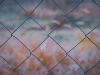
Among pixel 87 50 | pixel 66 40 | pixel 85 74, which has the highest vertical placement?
pixel 66 40

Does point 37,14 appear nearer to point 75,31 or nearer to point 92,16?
point 75,31

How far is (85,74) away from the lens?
28.1 inches

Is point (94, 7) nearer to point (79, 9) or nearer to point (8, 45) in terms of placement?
point (79, 9)

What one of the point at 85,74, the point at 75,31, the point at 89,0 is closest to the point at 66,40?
the point at 75,31

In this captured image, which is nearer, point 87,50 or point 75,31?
point 87,50

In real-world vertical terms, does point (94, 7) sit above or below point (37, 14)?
below

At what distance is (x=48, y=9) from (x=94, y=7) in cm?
44

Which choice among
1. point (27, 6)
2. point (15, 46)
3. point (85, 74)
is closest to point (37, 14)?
point (27, 6)

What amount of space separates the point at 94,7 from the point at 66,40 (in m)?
0.42

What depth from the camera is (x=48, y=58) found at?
0.80m

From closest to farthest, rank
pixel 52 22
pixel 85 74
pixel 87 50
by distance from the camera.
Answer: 1. pixel 85 74
2. pixel 87 50
3. pixel 52 22

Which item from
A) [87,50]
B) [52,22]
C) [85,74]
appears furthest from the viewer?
[52,22]

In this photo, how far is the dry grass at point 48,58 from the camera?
74 centimetres

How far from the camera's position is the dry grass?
2.44 ft
